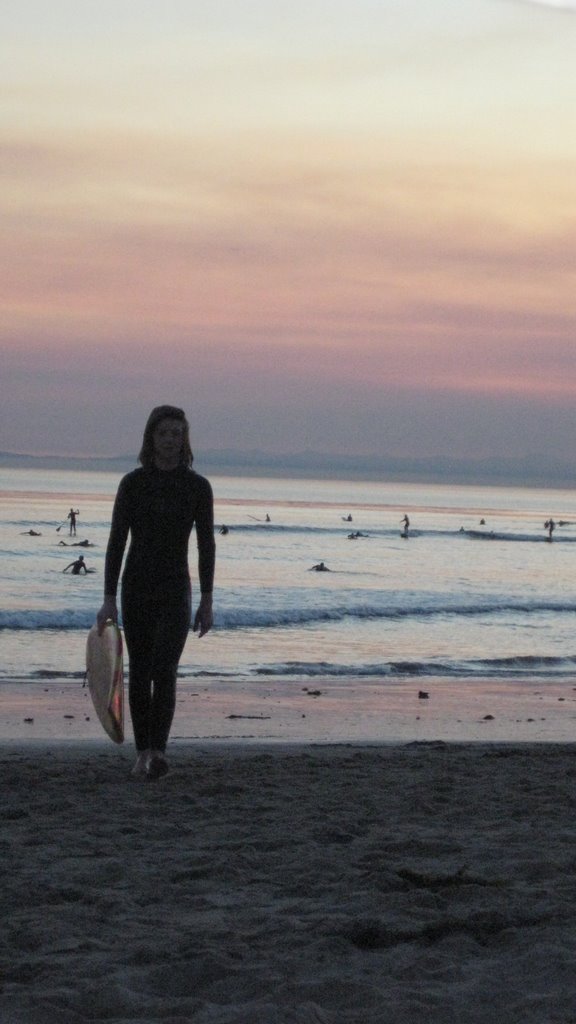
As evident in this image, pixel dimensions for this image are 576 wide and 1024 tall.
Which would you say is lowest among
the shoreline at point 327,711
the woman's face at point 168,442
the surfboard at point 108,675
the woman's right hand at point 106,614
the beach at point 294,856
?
the shoreline at point 327,711

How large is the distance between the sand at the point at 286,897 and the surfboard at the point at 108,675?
0.30 m

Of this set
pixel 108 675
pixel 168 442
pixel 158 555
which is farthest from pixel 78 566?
pixel 168 442

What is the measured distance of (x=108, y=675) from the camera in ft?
19.8

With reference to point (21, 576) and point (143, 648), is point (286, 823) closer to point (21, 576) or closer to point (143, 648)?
point (143, 648)

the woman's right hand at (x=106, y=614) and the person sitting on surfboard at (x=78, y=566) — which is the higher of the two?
the woman's right hand at (x=106, y=614)

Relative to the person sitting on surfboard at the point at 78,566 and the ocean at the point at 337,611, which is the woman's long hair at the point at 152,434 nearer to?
the ocean at the point at 337,611

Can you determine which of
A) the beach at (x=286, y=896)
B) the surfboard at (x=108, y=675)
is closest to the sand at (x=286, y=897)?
the beach at (x=286, y=896)

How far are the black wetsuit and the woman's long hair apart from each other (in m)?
0.06

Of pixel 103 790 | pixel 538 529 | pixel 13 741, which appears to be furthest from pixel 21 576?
pixel 538 529

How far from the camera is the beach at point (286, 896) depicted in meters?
2.99

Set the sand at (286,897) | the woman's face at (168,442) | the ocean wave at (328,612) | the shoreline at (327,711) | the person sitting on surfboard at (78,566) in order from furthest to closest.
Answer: the person sitting on surfboard at (78,566)
the ocean wave at (328,612)
the shoreline at (327,711)
the woman's face at (168,442)
the sand at (286,897)

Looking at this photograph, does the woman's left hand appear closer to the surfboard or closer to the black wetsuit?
the black wetsuit

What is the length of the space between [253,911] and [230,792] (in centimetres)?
213

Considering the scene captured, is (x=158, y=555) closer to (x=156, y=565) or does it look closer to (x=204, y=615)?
(x=156, y=565)
